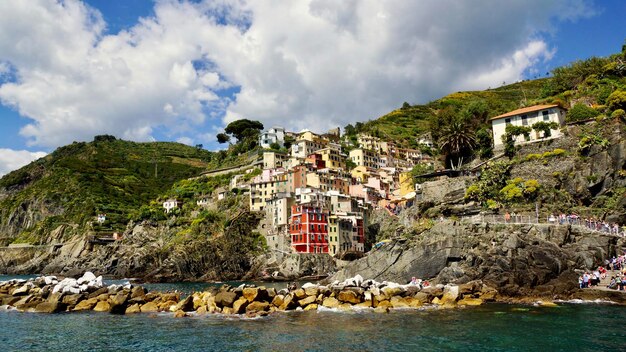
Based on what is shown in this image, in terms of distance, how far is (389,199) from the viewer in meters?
104

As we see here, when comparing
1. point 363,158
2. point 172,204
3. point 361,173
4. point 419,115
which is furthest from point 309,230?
point 419,115

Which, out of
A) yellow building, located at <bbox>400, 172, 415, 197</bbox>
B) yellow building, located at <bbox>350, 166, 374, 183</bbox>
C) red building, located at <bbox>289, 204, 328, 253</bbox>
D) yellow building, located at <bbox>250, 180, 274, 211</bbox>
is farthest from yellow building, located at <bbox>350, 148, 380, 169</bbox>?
red building, located at <bbox>289, 204, 328, 253</bbox>

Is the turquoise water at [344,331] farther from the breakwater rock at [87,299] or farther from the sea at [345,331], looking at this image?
the breakwater rock at [87,299]

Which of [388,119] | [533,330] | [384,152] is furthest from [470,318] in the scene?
[388,119]

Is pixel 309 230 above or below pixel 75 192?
below

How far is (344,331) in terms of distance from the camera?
93.5ft

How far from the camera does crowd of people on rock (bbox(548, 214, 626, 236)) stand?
45344 millimetres

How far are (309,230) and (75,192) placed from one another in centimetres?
9527

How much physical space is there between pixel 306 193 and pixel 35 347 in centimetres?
6628

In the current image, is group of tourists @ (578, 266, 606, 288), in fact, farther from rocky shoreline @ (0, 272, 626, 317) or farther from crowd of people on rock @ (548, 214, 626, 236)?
crowd of people on rock @ (548, 214, 626, 236)

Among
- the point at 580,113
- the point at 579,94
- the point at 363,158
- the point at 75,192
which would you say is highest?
the point at 579,94

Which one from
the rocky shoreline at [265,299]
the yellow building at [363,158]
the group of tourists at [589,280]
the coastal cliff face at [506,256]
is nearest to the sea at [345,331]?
the rocky shoreline at [265,299]

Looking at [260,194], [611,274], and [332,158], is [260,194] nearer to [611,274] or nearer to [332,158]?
[332,158]

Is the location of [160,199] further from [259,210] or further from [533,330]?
[533,330]
